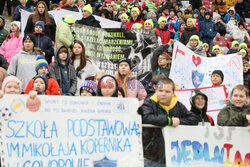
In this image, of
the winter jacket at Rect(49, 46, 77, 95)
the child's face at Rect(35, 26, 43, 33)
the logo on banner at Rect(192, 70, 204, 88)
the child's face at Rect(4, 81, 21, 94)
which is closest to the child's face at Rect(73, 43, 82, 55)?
the winter jacket at Rect(49, 46, 77, 95)

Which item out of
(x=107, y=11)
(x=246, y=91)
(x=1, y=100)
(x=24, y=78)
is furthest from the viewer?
(x=107, y=11)

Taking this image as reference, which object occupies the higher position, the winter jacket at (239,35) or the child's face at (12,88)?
the winter jacket at (239,35)

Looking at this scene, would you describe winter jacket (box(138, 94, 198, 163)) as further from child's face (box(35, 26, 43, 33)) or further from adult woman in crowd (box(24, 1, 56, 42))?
adult woman in crowd (box(24, 1, 56, 42))

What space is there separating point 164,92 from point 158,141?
520 mm

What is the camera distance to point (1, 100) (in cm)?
448

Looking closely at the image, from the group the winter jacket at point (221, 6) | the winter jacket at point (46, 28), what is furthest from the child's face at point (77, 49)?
the winter jacket at point (221, 6)

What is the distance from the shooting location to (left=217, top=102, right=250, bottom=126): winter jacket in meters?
5.56

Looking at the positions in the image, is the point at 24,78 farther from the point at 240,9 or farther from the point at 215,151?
the point at 240,9

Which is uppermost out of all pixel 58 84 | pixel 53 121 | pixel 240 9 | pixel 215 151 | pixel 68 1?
pixel 240 9

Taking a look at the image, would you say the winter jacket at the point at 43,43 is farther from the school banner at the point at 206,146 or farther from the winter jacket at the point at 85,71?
the school banner at the point at 206,146

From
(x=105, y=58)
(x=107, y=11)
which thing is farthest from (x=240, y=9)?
(x=105, y=58)

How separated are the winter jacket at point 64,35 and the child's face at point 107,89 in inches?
144

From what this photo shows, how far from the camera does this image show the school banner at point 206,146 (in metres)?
5.00

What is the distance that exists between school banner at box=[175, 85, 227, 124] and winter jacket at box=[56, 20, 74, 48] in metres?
2.57
